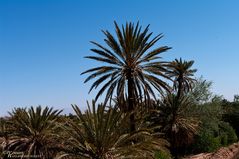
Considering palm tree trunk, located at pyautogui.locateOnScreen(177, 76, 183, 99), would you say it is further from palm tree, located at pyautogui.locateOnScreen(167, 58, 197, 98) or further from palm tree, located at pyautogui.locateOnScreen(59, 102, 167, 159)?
palm tree, located at pyautogui.locateOnScreen(59, 102, 167, 159)

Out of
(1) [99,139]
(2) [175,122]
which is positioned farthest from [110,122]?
(2) [175,122]

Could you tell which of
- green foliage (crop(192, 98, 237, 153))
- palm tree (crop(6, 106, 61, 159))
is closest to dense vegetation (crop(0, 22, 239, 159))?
palm tree (crop(6, 106, 61, 159))

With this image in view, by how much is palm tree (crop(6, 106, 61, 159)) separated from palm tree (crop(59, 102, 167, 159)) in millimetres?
3661

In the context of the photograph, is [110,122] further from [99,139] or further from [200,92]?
→ [200,92]

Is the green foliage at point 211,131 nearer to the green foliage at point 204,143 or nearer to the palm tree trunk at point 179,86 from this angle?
the green foliage at point 204,143

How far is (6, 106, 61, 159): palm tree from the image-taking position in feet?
67.8

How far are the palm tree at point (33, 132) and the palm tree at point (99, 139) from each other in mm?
3661

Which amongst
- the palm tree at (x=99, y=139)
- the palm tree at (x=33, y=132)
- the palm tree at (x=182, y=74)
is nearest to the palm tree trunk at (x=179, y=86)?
the palm tree at (x=182, y=74)

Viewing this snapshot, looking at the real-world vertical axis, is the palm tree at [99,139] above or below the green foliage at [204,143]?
below

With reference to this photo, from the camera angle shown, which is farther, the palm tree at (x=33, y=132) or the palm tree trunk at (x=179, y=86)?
the palm tree trunk at (x=179, y=86)

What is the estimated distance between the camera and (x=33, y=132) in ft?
71.0

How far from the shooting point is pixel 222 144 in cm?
4947

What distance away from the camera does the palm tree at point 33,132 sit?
20672 millimetres

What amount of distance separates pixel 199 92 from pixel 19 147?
3594cm
